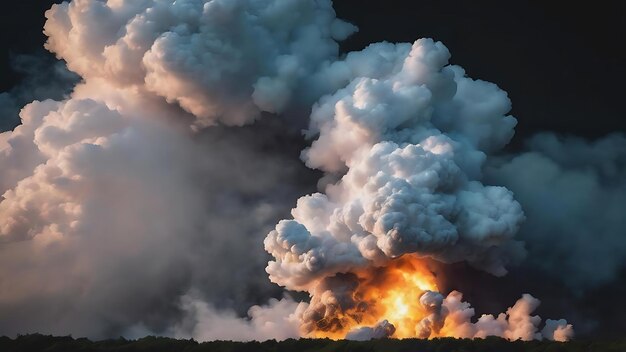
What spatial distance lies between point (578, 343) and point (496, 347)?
719cm

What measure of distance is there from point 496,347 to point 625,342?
34.6ft

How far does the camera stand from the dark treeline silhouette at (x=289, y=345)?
59875 mm

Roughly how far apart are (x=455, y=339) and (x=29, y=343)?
34185mm

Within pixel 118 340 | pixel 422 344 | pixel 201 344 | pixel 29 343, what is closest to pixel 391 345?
pixel 422 344

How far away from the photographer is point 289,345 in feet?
205

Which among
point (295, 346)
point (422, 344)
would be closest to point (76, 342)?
point (295, 346)

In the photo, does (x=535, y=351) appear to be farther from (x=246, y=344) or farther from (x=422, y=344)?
(x=246, y=344)

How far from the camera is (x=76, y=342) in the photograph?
61.9 metres

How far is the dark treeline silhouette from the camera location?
5988cm

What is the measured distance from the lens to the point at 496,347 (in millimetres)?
61031

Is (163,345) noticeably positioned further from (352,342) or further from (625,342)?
(625,342)

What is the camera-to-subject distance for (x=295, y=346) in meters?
62.9

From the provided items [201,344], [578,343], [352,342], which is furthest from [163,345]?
[578,343]

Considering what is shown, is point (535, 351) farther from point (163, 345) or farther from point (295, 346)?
point (163, 345)
